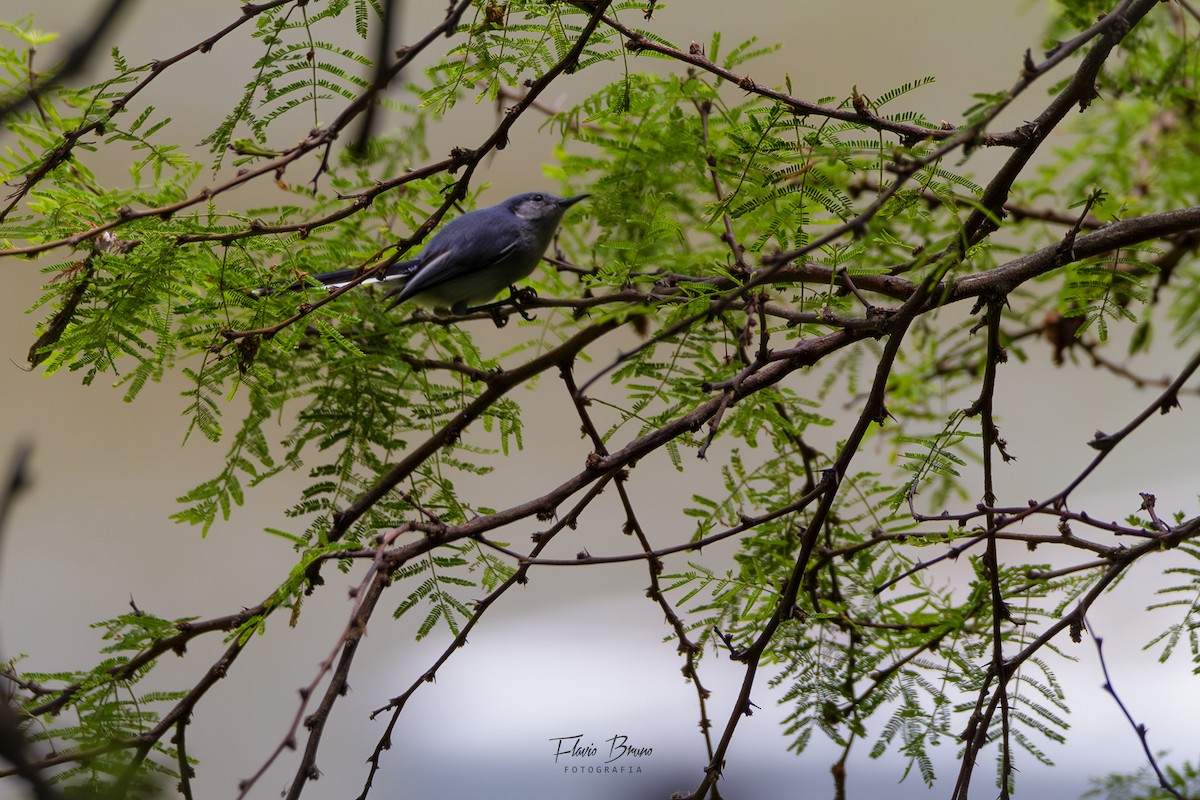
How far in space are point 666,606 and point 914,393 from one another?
45 cm

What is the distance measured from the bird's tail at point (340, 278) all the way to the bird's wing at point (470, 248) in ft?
0.04

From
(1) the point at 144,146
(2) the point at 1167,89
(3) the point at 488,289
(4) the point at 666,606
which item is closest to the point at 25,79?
(1) the point at 144,146

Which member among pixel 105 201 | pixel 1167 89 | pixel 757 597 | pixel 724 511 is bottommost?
pixel 757 597

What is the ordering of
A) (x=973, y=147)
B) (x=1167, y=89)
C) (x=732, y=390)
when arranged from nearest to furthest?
(x=973, y=147) → (x=732, y=390) → (x=1167, y=89)

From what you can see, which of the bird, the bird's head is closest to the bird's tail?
the bird

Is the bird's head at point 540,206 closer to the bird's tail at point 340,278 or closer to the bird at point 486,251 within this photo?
the bird at point 486,251

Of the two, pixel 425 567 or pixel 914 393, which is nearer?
pixel 425 567

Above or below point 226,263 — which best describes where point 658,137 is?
above

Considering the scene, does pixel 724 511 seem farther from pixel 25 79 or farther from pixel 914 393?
pixel 25 79

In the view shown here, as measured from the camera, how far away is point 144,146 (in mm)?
675

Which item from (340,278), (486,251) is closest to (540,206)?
(486,251)

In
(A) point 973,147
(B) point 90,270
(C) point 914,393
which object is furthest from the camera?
(C) point 914,393

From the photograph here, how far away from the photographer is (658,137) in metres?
0.78

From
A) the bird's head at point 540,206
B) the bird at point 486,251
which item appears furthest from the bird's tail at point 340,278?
the bird's head at point 540,206
